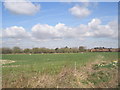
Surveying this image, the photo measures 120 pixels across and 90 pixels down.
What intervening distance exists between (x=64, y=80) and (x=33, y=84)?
1493 millimetres

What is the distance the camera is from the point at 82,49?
3292 inches

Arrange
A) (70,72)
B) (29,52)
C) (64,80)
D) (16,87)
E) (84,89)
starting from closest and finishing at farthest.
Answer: (16,87), (84,89), (64,80), (70,72), (29,52)

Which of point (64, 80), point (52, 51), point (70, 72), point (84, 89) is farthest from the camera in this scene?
point (52, 51)

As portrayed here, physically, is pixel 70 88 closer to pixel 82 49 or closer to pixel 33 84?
pixel 33 84

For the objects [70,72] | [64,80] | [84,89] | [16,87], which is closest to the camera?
[16,87]

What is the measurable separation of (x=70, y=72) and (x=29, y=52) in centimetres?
7722

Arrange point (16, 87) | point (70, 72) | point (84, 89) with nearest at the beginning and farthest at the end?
point (16, 87) → point (84, 89) → point (70, 72)

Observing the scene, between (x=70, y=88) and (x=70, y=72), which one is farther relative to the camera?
(x=70, y=72)

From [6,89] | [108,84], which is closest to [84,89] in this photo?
[108,84]

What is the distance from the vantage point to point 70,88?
20.4ft

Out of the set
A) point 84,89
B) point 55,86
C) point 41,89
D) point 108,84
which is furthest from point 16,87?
point 108,84

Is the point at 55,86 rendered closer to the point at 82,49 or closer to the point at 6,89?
the point at 6,89

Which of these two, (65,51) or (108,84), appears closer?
(108,84)

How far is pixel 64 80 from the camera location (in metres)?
6.82
